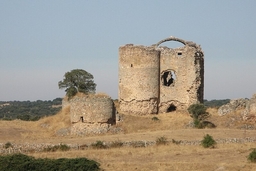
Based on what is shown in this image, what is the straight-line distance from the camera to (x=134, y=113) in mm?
37125

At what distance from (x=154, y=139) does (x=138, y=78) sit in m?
9.33

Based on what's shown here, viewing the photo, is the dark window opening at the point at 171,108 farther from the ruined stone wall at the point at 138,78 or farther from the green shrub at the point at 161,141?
the green shrub at the point at 161,141

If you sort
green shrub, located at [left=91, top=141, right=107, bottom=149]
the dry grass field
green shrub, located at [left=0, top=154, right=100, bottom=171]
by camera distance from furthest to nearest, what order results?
1. green shrub, located at [left=91, top=141, right=107, bottom=149]
2. the dry grass field
3. green shrub, located at [left=0, top=154, right=100, bottom=171]

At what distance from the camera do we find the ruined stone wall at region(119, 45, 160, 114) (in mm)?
36938

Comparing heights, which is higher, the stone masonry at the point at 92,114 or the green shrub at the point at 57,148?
the stone masonry at the point at 92,114

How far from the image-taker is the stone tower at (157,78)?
121 ft

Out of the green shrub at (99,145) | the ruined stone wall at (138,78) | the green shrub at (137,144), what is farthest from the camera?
the ruined stone wall at (138,78)

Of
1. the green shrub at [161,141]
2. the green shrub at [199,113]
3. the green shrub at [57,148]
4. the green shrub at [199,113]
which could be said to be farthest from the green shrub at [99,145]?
the green shrub at [199,113]

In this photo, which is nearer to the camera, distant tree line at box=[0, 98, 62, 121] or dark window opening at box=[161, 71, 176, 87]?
dark window opening at box=[161, 71, 176, 87]

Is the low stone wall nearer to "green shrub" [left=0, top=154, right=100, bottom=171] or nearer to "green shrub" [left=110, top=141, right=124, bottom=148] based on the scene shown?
"green shrub" [left=110, top=141, right=124, bottom=148]

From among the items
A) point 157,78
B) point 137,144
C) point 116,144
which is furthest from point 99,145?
point 157,78

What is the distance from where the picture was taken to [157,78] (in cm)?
3756

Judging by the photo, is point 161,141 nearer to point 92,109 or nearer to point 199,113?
point 92,109

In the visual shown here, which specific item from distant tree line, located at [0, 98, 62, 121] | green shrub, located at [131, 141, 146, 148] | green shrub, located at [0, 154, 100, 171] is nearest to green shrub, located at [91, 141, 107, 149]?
green shrub, located at [131, 141, 146, 148]
